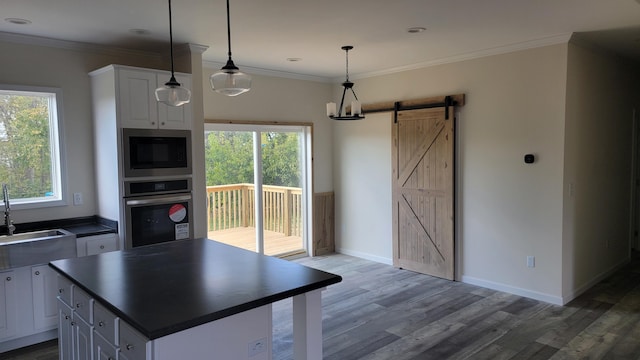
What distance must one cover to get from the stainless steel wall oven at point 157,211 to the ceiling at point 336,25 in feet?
4.46

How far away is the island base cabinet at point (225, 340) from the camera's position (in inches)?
75.4

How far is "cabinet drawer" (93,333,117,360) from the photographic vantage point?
7.10 feet

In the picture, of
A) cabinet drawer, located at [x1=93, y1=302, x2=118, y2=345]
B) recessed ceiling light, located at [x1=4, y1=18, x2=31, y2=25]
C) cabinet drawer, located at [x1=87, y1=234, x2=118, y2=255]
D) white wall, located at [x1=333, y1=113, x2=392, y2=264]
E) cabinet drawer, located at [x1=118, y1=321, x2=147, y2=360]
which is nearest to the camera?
cabinet drawer, located at [x1=118, y1=321, x2=147, y2=360]

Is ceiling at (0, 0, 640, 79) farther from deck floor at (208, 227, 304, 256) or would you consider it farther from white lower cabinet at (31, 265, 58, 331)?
deck floor at (208, 227, 304, 256)

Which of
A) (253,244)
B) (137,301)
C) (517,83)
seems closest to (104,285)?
(137,301)

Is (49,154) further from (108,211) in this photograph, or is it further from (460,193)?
(460,193)

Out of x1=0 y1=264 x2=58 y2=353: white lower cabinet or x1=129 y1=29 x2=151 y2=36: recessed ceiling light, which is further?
x1=129 y1=29 x2=151 y2=36: recessed ceiling light

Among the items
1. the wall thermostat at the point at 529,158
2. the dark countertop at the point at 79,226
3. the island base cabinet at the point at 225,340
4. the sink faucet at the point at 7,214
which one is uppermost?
the wall thermostat at the point at 529,158

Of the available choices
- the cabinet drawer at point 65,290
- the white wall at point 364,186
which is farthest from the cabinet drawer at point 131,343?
the white wall at point 364,186

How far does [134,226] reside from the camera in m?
4.13

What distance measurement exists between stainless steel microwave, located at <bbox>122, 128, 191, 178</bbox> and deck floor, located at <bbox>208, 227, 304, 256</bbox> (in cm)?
155

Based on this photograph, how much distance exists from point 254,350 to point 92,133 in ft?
10.4

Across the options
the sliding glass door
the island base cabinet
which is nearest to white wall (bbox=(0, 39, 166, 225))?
the sliding glass door

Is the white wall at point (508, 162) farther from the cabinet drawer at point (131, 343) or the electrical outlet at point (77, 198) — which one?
the cabinet drawer at point (131, 343)
